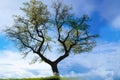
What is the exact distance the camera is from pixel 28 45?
40.7 meters

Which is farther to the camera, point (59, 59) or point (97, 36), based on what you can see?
point (97, 36)

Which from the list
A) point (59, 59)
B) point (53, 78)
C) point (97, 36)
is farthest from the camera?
point (97, 36)

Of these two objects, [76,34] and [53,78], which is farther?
[76,34]

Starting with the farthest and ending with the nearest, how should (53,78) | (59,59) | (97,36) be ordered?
(97,36), (59,59), (53,78)

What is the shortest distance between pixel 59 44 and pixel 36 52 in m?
3.71

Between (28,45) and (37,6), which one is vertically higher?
(37,6)

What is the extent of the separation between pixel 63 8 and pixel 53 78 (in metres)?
23.8

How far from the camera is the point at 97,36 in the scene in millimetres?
41562

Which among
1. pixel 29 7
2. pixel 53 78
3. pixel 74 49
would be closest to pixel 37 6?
pixel 29 7

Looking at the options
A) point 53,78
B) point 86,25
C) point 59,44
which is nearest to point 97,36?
point 86,25

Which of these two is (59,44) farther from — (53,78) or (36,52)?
(53,78)

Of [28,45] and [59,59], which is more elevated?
[28,45]

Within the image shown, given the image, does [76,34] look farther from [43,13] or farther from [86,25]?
[43,13]

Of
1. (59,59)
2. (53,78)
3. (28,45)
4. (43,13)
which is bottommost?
(53,78)
